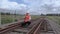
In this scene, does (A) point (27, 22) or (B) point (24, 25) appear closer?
(A) point (27, 22)

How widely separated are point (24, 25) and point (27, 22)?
1296 mm

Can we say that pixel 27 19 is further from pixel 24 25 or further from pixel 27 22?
pixel 24 25

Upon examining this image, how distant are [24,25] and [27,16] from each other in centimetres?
238

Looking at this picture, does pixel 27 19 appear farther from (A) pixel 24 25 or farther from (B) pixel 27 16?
(A) pixel 24 25

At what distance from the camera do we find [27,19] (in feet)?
57.4

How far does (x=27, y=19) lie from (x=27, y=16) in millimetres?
410

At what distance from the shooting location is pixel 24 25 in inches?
762

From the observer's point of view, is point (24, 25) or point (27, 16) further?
point (24, 25)

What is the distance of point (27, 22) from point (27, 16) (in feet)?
3.67

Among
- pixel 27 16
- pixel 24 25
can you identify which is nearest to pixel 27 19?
pixel 27 16

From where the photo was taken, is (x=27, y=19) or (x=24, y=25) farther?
(x=24, y=25)

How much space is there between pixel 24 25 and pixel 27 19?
2.00 metres

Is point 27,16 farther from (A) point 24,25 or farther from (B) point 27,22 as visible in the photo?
(A) point 24,25

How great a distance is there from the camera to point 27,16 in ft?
56.4
